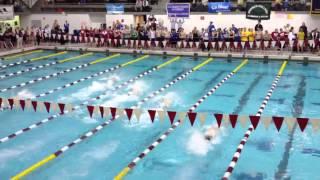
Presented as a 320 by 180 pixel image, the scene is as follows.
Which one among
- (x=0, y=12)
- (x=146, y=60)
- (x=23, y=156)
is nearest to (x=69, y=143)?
(x=23, y=156)

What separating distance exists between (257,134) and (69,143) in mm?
3502

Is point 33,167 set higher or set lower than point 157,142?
lower

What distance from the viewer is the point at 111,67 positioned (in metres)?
16.1

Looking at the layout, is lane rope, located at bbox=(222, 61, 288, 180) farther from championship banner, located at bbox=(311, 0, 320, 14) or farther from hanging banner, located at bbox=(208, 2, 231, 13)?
hanging banner, located at bbox=(208, 2, 231, 13)

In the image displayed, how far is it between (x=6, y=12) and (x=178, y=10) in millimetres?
7424

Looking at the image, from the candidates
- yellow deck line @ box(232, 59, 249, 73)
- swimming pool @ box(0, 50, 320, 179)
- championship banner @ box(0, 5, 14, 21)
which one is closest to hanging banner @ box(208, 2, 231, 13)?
yellow deck line @ box(232, 59, 249, 73)

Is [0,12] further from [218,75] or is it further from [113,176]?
[113,176]

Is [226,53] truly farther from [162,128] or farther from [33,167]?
[33,167]

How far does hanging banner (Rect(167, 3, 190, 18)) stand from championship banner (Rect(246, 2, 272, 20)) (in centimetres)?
257

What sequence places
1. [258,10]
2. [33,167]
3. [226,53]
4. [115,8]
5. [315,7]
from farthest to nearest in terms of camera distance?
[115,8] < [315,7] < [258,10] < [226,53] < [33,167]

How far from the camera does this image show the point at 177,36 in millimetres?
19172

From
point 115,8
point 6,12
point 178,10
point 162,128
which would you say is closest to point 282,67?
point 178,10

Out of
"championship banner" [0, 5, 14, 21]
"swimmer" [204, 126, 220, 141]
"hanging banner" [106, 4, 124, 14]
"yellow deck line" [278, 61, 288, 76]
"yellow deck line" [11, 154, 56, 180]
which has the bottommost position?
"yellow deck line" [11, 154, 56, 180]

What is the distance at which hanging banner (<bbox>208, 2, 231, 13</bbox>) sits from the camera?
2026cm
